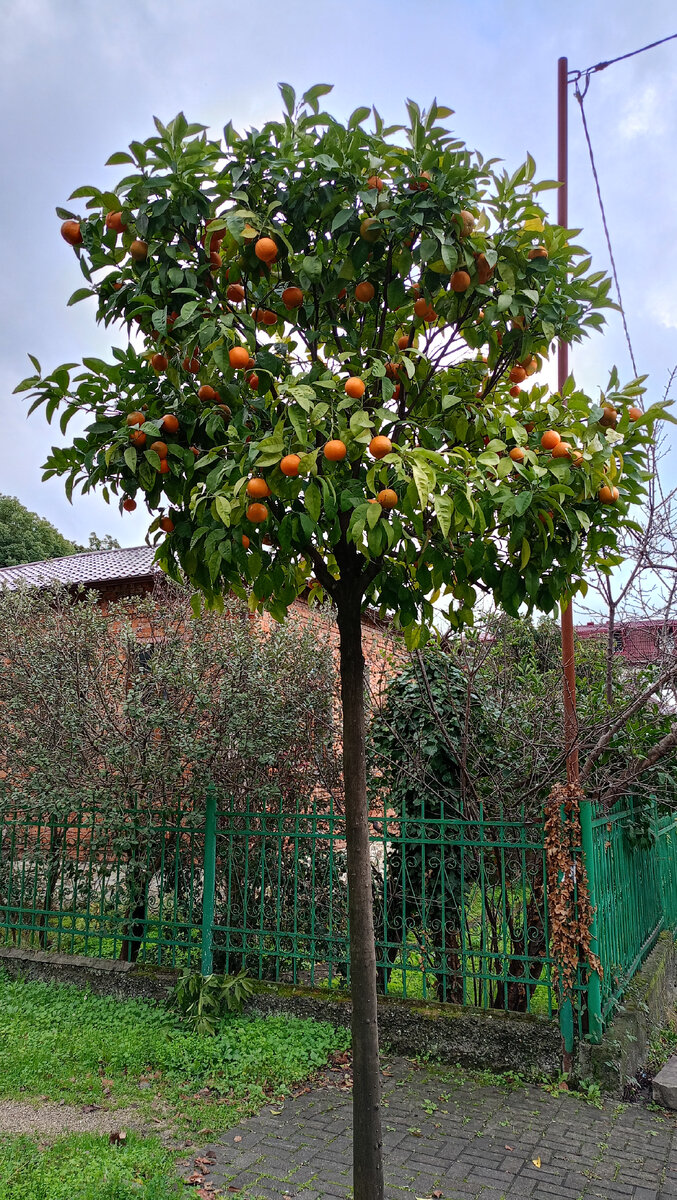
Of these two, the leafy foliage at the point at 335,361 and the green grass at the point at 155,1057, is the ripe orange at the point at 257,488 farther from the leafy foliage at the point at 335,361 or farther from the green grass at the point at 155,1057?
the green grass at the point at 155,1057

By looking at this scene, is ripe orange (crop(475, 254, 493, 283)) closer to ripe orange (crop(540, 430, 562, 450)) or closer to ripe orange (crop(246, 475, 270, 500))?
ripe orange (crop(540, 430, 562, 450))

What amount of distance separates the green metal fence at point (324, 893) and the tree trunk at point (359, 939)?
2.07 m

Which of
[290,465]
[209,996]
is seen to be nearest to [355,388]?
[290,465]

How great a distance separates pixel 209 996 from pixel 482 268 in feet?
16.3

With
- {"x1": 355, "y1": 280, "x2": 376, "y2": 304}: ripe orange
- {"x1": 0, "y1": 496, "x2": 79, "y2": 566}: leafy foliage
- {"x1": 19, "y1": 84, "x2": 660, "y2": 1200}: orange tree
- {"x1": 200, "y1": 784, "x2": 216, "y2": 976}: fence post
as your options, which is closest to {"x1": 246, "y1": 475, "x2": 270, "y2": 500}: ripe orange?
{"x1": 19, "y1": 84, "x2": 660, "y2": 1200}: orange tree

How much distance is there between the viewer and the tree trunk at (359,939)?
311 centimetres

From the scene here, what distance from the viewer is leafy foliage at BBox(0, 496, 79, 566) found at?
116ft

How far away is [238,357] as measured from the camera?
282 centimetres

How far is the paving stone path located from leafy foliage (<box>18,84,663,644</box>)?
2623 millimetres

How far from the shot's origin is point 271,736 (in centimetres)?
641

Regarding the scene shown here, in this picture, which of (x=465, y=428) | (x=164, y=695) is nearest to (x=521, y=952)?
(x=164, y=695)

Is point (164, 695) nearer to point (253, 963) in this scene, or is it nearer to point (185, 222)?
point (253, 963)

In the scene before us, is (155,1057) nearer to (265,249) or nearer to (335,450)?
(335,450)

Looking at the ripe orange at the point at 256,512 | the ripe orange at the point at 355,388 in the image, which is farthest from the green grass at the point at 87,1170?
the ripe orange at the point at 355,388
